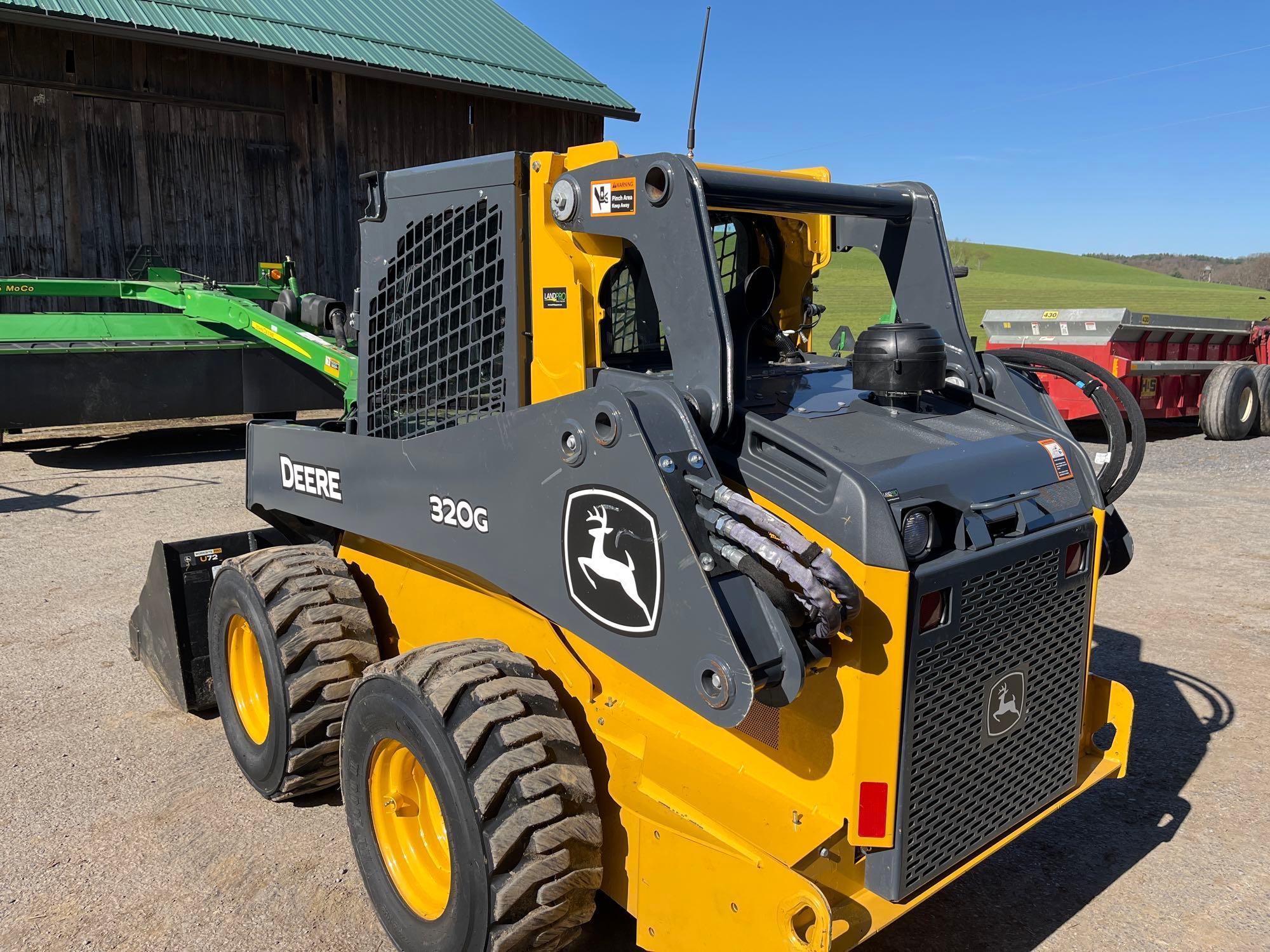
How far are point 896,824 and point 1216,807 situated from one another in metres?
2.34

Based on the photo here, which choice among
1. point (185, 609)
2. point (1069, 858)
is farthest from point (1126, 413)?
point (185, 609)

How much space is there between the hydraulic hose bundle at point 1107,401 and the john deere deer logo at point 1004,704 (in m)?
0.75

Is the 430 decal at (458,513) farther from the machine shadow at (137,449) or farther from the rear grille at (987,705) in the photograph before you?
the machine shadow at (137,449)

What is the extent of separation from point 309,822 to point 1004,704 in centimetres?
254

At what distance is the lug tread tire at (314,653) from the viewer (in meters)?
3.62

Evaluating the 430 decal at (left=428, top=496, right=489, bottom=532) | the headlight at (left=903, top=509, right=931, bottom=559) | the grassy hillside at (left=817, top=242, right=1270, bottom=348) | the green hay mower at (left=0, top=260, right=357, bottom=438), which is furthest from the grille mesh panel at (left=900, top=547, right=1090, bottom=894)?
the grassy hillside at (left=817, top=242, right=1270, bottom=348)

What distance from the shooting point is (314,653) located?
3.64 m

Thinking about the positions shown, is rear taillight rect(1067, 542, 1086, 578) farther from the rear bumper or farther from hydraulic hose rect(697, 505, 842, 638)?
hydraulic hose rect(697, 505, 842, 638)

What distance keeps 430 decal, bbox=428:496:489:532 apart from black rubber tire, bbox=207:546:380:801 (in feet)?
2.74

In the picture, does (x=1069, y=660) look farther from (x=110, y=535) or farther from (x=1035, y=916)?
(x=110, y=535)

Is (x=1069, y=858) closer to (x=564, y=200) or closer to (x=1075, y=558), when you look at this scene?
(x=1075, y=558)

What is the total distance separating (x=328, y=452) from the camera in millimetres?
3717

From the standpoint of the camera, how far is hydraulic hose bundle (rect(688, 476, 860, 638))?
2135 millimetres

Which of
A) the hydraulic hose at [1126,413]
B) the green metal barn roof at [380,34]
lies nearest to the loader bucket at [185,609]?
the hydraulic hose at [1126,413]
